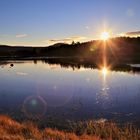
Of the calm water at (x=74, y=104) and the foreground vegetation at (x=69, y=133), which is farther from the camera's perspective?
the calm water at (x=74, y=104)

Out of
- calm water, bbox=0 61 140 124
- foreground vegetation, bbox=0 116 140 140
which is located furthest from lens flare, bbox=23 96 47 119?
foreground vegetation, bbox=0 116 140 140

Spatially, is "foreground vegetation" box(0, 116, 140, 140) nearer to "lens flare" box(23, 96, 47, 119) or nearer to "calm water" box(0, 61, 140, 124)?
"calm water" box(0, 61, 140, 124)

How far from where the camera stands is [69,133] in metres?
12.7

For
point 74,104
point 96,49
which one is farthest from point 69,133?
point 96,49

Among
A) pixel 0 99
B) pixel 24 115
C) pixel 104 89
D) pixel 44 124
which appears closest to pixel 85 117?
pixel 44 124

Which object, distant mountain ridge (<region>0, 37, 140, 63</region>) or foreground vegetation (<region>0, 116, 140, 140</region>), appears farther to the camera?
distant mountain ridge (<region>0, 37, 140, 63</region>)

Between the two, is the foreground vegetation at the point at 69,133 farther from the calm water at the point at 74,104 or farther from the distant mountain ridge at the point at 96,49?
the distant mountain ridge at the point at 96,49

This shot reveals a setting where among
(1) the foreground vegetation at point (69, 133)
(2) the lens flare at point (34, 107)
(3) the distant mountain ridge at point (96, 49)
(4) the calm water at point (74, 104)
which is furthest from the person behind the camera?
(3) the distant mountain ridge at point (96, 49)

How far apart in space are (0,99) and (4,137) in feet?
42.2

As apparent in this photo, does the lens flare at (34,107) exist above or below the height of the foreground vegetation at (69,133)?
below

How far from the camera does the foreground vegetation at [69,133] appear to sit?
11091 millimetres

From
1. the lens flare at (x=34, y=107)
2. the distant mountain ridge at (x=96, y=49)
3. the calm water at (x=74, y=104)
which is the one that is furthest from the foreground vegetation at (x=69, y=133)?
the distant mountain ridge at (x=96, y=49)

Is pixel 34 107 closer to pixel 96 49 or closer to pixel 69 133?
pixel 69 133

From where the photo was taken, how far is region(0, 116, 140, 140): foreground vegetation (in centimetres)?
1109
